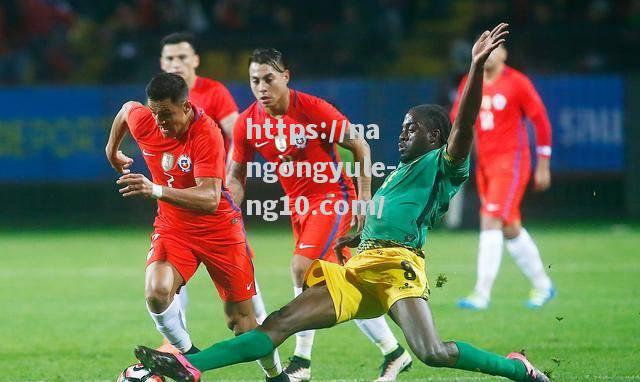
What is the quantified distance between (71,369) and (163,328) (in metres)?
1.21

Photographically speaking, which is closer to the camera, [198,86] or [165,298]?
[165,298]

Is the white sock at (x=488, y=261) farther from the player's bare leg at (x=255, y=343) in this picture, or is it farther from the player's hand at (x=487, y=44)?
the player's hand at (x=487, y=44)

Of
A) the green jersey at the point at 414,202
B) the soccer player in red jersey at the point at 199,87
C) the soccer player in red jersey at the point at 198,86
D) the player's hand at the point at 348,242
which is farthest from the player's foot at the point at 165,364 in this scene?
the soccer player in red jersey at the point at 198,86

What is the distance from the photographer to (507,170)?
10859mm

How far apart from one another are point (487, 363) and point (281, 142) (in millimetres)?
2363

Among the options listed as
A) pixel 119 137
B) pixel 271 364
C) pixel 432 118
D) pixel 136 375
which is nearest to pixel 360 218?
pixel 432 118

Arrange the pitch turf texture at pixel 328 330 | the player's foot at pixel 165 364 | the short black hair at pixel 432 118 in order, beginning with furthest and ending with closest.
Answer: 1. the pitch turf texture at pixel 328 330
2. the short black hair at pixel 432 118
3. the player's foot at pixel 165 364

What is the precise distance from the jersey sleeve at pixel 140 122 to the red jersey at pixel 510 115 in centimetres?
437

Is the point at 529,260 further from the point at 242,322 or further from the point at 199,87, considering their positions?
the point at 242,322

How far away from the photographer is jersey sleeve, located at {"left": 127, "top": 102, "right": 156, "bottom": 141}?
23.0 ft

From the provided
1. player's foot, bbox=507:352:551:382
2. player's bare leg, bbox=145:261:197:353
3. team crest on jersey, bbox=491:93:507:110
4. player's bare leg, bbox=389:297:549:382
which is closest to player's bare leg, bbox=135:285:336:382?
player's bare leg, bbox=389:297:549:382

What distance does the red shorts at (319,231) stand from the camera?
24.9 feet

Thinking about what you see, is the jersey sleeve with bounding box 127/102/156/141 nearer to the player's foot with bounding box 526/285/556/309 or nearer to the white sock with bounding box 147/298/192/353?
the white sock with bounding box 147/298/192/353

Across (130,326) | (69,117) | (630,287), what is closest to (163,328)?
(130,326)
